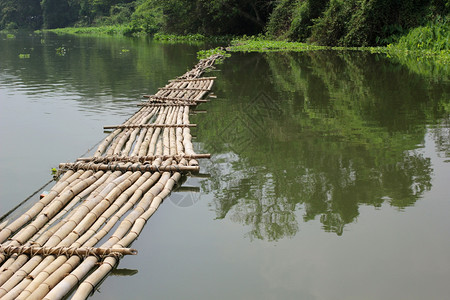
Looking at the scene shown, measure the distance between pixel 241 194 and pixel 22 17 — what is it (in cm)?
6839

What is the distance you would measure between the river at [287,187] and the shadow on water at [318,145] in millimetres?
22

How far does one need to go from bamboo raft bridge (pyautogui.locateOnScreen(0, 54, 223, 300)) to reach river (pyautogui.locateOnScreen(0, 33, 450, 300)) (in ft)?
0.60

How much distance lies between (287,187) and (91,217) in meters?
2.19

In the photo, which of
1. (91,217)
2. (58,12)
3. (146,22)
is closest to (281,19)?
(146,22)

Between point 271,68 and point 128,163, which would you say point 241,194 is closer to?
point 128,163

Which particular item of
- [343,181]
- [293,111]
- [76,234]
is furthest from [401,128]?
[76,234]

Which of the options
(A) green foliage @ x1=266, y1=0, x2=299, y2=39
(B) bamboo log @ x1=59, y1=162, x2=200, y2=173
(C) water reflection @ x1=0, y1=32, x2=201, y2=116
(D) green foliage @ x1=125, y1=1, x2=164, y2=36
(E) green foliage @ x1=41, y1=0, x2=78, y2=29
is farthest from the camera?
Answer: (E) green foliage @ x1=41, y1=0, x2=78, y2=29

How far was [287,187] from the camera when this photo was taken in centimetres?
562

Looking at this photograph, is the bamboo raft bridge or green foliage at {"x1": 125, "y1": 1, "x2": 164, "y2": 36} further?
green foliage at {"x1": 125, "y1": 1, "x2": 164, "y2": 36}

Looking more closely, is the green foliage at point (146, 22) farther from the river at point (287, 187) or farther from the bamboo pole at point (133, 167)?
the bamboo pole at point (133, 167)

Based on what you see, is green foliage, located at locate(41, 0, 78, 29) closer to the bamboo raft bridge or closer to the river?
the river

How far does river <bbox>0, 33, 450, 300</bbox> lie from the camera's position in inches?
151

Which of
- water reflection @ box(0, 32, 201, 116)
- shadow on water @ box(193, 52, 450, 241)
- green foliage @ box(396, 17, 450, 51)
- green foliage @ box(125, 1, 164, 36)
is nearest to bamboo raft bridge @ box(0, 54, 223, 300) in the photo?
shadow on water @ box(193, 52, 450, 241)

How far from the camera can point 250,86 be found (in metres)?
12.4
